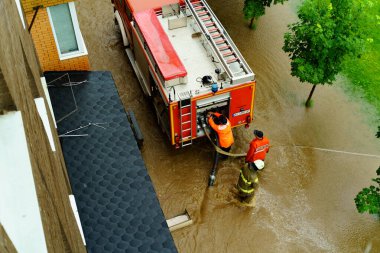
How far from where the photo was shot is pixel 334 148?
11.4m

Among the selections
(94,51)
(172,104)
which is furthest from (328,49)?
→ (94,51)

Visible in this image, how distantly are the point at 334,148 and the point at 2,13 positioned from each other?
30.9 feet

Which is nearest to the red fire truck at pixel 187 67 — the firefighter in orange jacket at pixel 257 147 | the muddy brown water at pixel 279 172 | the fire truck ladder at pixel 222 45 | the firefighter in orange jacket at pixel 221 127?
the fire truck ladder at pixel 222 45

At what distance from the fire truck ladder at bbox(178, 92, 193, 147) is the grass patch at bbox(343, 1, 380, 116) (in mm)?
5553

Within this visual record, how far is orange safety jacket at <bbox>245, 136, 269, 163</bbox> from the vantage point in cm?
977

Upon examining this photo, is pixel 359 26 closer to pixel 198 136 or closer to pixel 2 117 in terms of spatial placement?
pixel 198 136

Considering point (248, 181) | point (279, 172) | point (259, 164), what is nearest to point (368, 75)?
point (279, 172)

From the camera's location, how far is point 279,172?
10.9 meters

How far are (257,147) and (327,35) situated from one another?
3116 mm

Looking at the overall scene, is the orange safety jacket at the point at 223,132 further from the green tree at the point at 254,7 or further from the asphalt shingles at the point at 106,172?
the green tree at the point at 254,7

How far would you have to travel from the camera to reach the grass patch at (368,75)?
12.8 metres

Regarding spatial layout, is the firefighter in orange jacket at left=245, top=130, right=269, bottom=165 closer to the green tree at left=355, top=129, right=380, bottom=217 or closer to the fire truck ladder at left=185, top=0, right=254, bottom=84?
the fire truck ladder at left=185, top=0, right=254, bottom=84

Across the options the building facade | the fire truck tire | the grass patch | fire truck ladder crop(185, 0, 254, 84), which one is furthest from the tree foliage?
the fire truck tire

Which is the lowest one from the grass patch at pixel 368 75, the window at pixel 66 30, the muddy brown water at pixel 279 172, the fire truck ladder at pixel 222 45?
the muddy brown water at pixel 279 172
